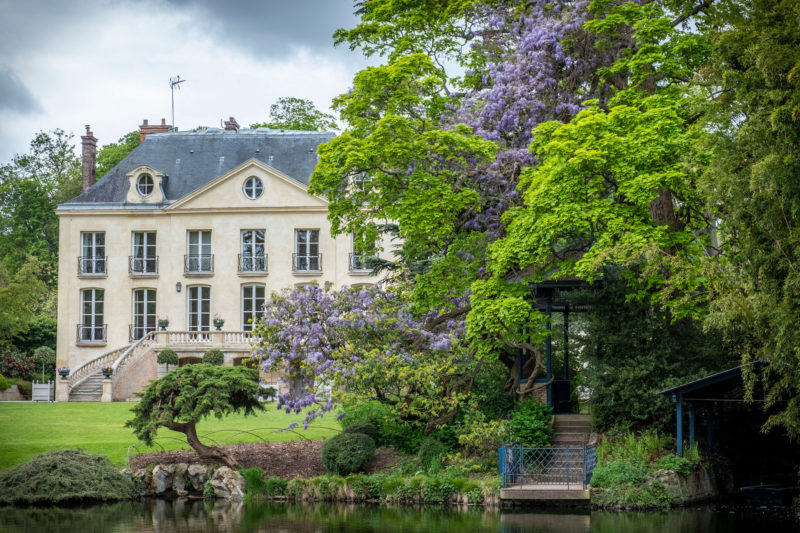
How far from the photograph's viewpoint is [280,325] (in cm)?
2119

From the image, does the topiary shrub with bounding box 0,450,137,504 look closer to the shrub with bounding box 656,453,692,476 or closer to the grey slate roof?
the shrub with bounding box 656,453,692,476

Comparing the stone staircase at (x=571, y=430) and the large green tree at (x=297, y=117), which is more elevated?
the large green tree at (x=297, y=117)

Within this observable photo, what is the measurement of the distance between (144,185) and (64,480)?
23855 mm

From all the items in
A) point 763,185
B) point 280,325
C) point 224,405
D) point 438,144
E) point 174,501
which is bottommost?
point 174,501

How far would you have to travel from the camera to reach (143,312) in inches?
1630

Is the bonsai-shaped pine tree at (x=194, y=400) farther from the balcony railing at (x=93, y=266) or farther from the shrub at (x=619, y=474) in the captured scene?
the balcony railing at (x=93, y=266)

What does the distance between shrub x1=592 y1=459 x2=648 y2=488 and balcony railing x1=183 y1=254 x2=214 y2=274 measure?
2504 centimetres

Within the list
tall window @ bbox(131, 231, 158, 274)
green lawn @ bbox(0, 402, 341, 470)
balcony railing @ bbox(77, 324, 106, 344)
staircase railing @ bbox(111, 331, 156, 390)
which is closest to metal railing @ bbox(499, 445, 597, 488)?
green lawn @ bbox(0, 402, 341, 470)

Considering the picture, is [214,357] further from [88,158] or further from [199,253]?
[88,158]

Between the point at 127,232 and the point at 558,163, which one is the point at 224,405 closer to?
the point at 558,163

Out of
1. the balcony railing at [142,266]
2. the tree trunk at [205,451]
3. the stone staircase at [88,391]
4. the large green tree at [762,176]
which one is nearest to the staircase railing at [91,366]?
the stone staircase at [88,391]

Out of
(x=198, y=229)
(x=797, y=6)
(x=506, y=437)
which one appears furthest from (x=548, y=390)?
(x=198, y=229)

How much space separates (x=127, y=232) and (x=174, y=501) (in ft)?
75.0

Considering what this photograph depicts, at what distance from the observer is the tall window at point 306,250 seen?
134 feet
